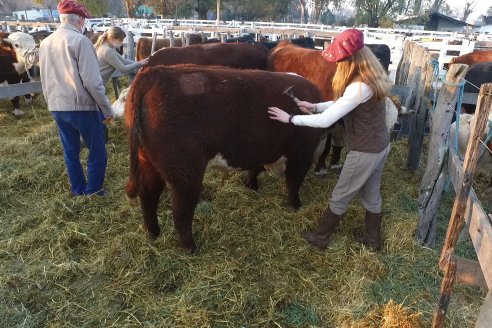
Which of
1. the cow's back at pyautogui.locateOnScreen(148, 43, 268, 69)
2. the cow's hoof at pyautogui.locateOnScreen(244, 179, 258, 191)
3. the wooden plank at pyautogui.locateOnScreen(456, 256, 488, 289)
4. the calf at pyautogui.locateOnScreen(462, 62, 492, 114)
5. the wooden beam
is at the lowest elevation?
the cow's hoof at pyautogui.locateOnScreen(244, 179, 258, 191)

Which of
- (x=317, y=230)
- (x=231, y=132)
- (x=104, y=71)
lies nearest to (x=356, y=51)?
(x=231, y=132)

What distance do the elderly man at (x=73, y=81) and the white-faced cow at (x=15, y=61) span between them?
462 cm

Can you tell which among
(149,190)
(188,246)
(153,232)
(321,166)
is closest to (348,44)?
(149,190)

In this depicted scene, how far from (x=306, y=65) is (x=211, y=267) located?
166 inches

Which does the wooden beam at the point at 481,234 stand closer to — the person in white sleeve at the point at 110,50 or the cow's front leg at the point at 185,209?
the cow's front leg at the point at 185,209

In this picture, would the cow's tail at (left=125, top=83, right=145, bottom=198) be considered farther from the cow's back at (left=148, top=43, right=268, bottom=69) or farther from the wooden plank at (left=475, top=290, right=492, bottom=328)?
the cow's back at (left=148, top=43, right=268, bottom=69)

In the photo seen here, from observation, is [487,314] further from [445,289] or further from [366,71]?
[366,71]

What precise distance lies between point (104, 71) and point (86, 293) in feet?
11.7

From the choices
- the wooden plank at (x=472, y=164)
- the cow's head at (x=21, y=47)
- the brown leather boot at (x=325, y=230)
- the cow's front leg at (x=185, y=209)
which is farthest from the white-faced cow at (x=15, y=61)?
the wooden plank at (x=472, y=164)

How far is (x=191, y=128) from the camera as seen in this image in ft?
9.29

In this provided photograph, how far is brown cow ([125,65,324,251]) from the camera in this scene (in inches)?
110

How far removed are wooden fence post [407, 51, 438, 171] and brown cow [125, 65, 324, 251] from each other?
2.26 metres

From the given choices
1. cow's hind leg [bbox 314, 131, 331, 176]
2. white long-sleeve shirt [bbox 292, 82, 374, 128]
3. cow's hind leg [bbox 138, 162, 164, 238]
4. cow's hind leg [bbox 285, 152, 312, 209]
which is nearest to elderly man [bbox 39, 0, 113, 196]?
cow's hind leg [bbox 138, 162, 164, 238]

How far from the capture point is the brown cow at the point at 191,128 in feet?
9.18
